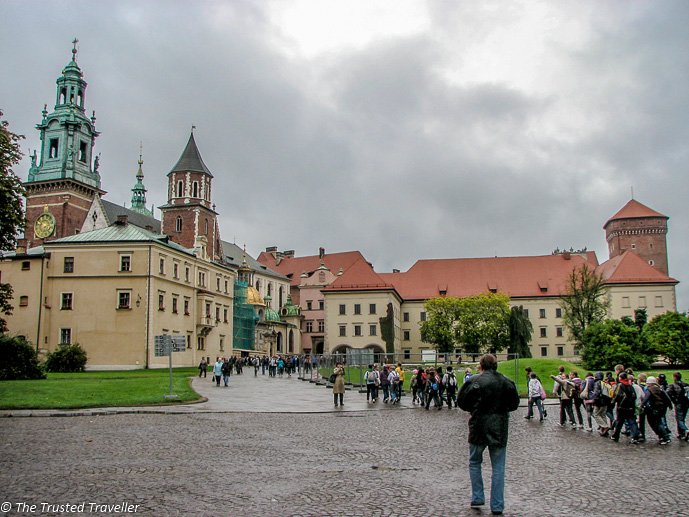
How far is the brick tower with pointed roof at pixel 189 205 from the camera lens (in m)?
78.9

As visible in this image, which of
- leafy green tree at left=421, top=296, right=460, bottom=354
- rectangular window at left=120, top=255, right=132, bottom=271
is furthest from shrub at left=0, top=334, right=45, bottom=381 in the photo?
leafy green tree at left=421, top=296, right=460, bottom=354

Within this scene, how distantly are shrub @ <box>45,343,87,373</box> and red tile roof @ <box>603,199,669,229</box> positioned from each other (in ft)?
300

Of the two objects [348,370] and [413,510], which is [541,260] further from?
[413,510]

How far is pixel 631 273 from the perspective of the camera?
87.9 metres

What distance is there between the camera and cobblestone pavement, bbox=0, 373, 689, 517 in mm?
8453

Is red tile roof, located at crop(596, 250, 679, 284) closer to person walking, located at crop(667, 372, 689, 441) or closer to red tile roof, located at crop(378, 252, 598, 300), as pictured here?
red tile roof, located at crop(378, 252, 598, 300)

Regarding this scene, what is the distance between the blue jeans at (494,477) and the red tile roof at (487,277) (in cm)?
8249

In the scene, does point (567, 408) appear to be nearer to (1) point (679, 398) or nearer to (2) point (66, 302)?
(1) point (679, 398)

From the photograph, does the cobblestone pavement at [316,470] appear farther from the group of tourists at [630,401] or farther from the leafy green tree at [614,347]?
the leafy green tree at [614,347]

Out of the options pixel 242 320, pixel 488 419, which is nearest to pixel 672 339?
pixel 242 320

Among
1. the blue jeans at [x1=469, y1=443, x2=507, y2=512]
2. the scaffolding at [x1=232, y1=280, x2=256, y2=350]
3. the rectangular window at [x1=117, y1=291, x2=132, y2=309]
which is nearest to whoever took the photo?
the blue jeans at [x1=469, y1=443, x2=507, y2=512]

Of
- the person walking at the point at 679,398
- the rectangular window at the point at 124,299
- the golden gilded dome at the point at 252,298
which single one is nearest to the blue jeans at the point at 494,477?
the person walking at the point at 679,398

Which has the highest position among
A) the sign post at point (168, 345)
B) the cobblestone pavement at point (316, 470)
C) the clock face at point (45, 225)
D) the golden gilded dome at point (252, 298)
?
the clock face at point (45, 225)

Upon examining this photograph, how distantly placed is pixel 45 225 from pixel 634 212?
93.0m
